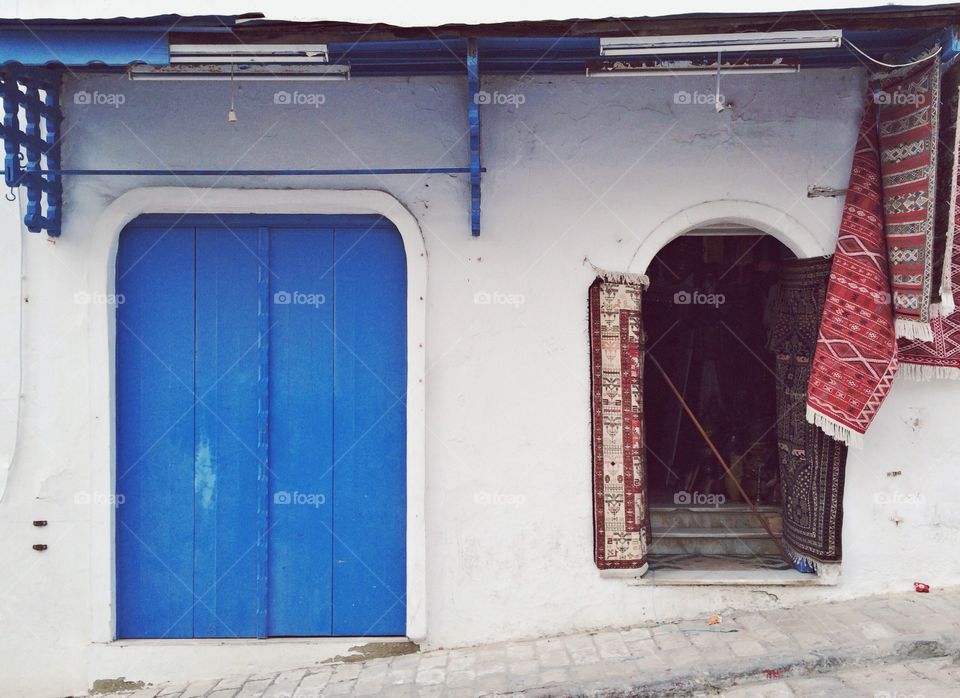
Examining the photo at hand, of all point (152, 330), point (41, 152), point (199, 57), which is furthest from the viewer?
point (152, 330)

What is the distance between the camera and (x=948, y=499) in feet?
15.6

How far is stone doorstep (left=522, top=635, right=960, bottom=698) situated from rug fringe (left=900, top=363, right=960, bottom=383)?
4.86 feet

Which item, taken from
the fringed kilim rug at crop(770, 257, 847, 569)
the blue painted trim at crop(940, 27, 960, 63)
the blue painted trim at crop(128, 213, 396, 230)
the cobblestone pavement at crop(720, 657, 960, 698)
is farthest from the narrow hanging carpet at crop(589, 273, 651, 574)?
the blue painted trim at crop(940, 27, 960, 63)

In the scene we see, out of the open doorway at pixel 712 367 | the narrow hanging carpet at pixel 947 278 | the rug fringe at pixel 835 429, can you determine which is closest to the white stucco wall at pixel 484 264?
the rug fringe at pixel 835 429

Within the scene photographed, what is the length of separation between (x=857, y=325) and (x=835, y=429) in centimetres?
62

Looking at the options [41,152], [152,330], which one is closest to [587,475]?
[152,330]

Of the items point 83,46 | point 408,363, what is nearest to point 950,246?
point 408,363

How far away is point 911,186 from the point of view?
4.33m

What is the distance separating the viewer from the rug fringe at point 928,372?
457 cm

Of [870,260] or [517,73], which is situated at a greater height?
[517,73]

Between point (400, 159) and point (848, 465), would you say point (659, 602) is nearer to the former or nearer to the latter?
point (848, 465)

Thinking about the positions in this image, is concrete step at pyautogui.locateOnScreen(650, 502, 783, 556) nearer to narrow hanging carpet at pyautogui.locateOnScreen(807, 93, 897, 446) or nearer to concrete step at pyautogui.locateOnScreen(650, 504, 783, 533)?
concrete step at pyautogui.locateOnScreen(650, 504, 783, 533)

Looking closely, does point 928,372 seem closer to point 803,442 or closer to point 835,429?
point 835,429

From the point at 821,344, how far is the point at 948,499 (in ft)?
4.32
